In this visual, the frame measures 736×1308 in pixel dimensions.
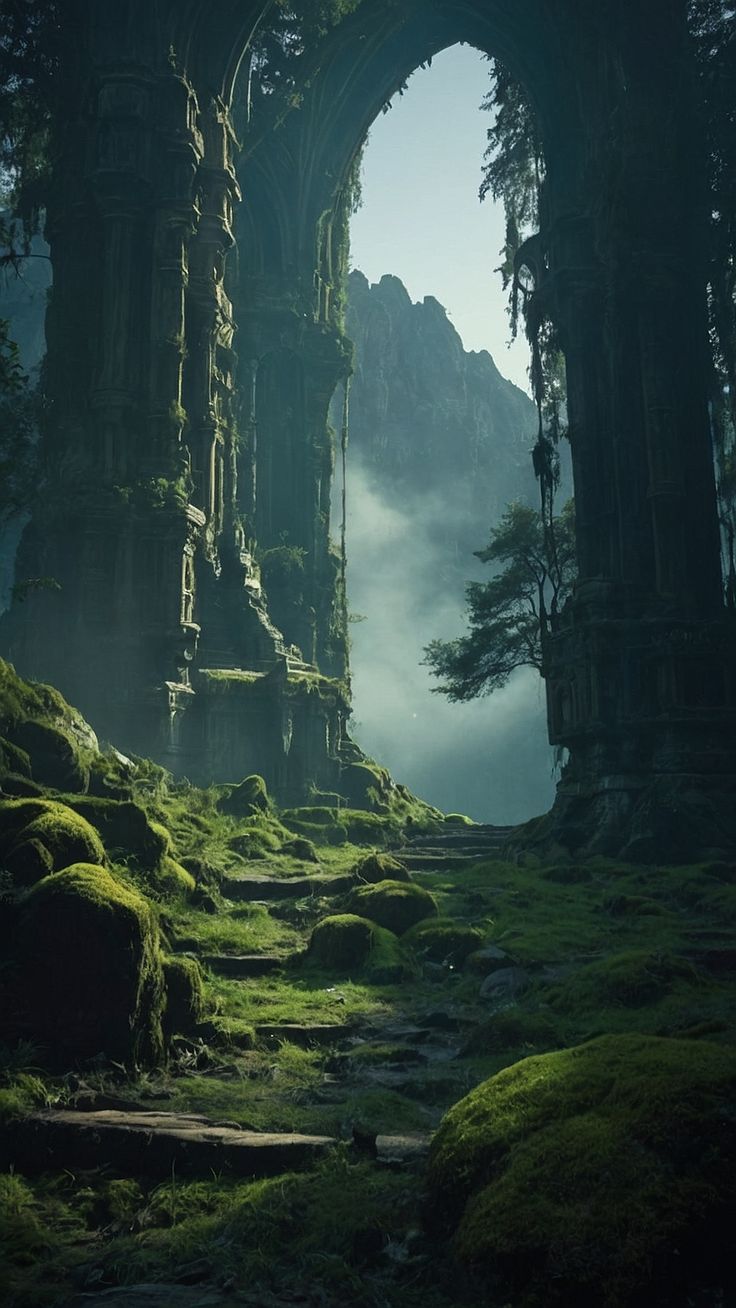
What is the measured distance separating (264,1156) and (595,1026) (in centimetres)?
364

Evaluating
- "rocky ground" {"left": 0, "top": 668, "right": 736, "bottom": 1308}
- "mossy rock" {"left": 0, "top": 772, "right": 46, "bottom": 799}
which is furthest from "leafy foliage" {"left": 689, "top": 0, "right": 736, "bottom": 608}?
"mossy rock" {"left": 0, "top": 772, "right": 46, "bottom": 799}

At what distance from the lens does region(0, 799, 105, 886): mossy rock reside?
9.28 metres

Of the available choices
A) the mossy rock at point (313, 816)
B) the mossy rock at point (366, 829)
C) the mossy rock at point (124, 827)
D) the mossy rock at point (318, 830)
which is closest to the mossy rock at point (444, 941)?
the mossy rock at point (124, 827)

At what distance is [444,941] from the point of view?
1384 cm

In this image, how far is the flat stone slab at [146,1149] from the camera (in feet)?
22.1

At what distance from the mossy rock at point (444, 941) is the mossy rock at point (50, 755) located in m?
4.15

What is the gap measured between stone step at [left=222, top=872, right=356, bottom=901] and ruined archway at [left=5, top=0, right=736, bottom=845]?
9117mm

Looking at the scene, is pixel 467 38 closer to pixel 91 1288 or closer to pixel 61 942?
pixel 61 942

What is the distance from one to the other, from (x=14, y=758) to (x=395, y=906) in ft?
16.1

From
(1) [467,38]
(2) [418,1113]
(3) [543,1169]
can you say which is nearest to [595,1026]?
(2) [418,1113]

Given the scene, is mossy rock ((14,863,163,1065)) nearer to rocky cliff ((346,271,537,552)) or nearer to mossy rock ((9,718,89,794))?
mossy rock ((9,718,89,794))

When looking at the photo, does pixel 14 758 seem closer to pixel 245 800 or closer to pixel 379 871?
pixel 379 871

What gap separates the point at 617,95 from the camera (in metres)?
30.1

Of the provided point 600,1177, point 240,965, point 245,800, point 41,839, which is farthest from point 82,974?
point 245,800
